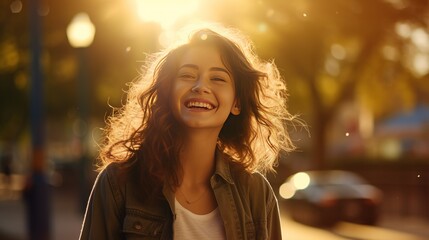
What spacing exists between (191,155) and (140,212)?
309 mm

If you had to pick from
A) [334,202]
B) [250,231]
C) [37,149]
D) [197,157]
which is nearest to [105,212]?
[197,157]

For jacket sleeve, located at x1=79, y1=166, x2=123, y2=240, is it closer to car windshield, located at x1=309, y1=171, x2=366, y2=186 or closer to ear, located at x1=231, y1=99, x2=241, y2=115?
ear, located at x1=231, y1=99, x2=241, y2=115

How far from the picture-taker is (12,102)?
4091cm

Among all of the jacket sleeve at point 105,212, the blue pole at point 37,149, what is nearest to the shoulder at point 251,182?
the jacket sleeve at point 105,212

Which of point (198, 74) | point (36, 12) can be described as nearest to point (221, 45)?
point (198, 74)

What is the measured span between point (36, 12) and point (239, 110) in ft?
40.2

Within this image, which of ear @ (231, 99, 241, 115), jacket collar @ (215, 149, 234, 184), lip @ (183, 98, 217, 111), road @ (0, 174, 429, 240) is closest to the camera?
lip @ (183, 98, 217, 111)

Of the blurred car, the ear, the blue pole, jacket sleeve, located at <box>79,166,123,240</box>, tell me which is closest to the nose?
the ear

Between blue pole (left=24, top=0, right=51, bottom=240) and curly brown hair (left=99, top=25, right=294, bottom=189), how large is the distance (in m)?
11.7

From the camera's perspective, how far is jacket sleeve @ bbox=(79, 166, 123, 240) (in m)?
3.23

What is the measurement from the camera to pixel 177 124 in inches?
136

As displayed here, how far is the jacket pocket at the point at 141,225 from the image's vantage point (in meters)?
3.21

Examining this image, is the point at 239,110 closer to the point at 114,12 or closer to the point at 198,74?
the point at 198,74

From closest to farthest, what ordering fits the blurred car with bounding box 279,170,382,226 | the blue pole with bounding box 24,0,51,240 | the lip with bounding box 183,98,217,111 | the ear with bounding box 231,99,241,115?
the lip with bounding box 183,98,217,111
the ear with bounding box 231,99,241,115
the blue pole with bounding box 24,0,51,240
the blurred car with bounding box 279,170,382,226
